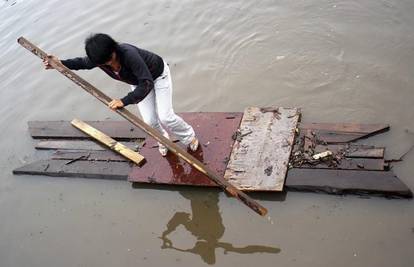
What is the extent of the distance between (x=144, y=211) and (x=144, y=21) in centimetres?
407

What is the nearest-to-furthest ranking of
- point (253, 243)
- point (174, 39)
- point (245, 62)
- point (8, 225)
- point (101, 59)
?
point (101, 59)
point (253, 243)
point (8, 225)
point (245, 62)
point (174, 39)

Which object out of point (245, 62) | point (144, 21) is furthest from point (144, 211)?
point (144, 21)

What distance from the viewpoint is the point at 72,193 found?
4895mm

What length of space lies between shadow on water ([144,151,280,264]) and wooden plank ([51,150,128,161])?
3.04 feet

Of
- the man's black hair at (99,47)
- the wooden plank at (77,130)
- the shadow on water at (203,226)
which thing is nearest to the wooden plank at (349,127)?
the shadow on water at (203,226)

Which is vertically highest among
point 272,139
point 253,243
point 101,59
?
point 101,59

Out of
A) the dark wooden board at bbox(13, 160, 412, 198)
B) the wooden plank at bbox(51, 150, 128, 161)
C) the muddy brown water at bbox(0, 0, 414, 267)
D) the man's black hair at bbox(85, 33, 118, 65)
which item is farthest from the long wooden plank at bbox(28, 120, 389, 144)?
the man's black hair at bbox(85, 33, 118, 65)

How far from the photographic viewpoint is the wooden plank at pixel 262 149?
161 inches

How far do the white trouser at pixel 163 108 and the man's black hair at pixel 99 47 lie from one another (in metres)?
0.73

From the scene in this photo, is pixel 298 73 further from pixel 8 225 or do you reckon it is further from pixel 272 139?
pixel 8 225

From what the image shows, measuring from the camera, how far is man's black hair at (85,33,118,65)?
10.5 feet

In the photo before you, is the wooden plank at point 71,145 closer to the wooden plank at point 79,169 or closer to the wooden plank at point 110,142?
the wooden plank at point 110,142

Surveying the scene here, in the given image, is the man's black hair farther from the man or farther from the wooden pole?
the wooden pole

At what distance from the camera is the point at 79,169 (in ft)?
16.4
